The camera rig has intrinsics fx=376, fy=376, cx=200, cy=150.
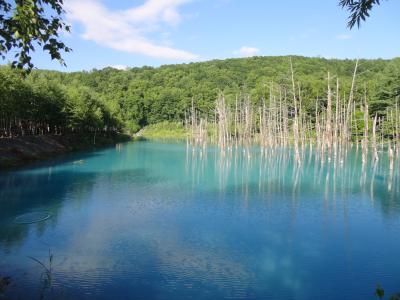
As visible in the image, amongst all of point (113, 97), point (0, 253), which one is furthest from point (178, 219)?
point (113, 97)

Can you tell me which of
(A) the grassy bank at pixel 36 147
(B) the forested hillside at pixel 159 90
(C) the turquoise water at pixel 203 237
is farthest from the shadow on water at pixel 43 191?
(B) the forested hillside at pixel 159 90

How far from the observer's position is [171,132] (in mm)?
101125

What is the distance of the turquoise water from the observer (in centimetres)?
1009

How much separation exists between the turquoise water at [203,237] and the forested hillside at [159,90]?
35.9 ft

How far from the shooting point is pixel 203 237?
14.3 m

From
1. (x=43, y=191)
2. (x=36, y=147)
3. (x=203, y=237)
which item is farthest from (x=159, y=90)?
(x=203, y=237)

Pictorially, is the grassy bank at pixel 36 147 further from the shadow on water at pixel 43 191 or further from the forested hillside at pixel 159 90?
the shadow on water at pixel 43 191

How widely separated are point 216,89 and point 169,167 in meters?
69.8

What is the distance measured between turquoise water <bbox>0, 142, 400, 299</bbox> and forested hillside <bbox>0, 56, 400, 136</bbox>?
10.9 metres

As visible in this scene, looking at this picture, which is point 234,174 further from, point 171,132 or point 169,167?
point 171,132

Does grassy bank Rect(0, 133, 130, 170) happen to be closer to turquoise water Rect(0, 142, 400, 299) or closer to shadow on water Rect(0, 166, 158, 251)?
shadow on water Rect(0, 166, 158, 251)

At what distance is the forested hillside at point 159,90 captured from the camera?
4584 cm

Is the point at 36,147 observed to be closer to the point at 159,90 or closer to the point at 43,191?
the point at 43,191

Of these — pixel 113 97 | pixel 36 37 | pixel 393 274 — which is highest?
pixel 113 97
